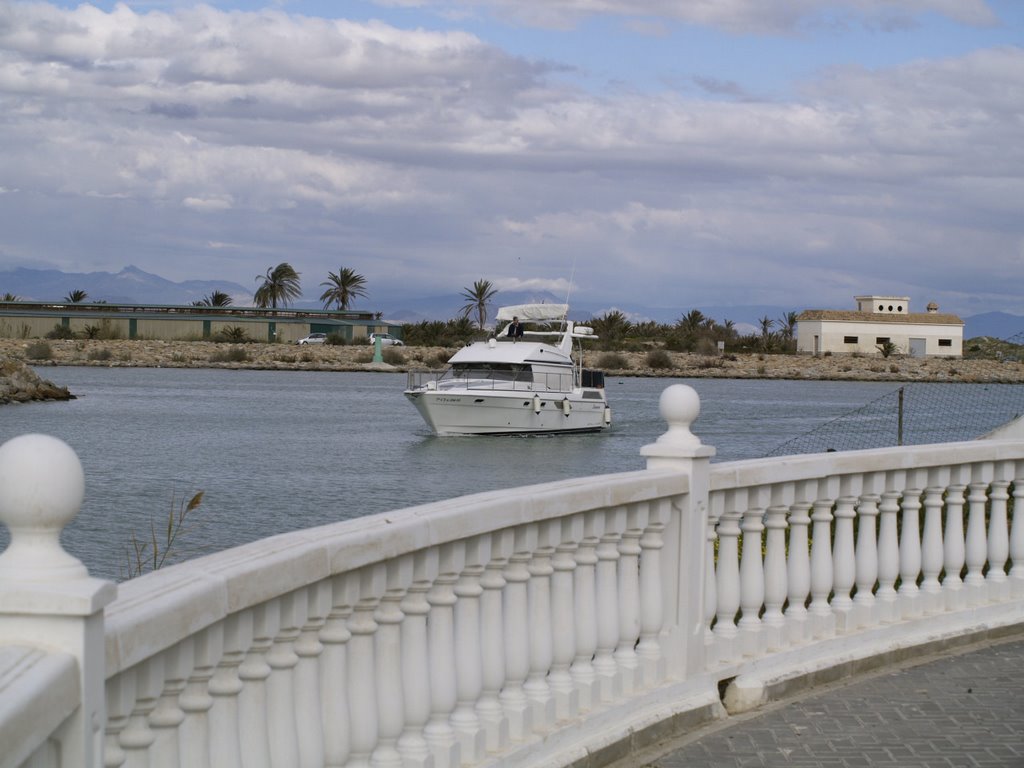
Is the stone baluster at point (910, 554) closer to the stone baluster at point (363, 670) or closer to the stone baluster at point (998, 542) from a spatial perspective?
the stone baluster at point (998, 542)

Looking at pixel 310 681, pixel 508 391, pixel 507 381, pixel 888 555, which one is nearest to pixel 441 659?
pixel 310 681

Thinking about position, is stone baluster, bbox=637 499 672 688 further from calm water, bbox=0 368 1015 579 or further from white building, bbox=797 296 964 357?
white building, bbox=797 296 964 357

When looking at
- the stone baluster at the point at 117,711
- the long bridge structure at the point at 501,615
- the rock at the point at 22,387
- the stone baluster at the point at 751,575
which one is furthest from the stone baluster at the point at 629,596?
the rock at the point at 22,387

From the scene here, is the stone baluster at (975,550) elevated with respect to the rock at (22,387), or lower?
elevated

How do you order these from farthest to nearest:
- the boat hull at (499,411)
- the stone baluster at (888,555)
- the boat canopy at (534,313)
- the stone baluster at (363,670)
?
the boat canopy at (534,313) < the boat hull at (499,411) < the stone baluster at (888,555) < the stone baluster at (363,670)

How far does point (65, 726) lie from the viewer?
8.71ft

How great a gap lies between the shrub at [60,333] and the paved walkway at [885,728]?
13207cm

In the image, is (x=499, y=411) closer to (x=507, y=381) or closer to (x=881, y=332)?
(x=507, y=381)

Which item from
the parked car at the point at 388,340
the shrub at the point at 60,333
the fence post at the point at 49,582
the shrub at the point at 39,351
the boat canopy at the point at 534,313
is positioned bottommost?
the shrub at the point at 39,351

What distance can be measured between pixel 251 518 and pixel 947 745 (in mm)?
27408

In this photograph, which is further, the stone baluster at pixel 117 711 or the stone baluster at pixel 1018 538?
the stone baluster at pixel 1018 538

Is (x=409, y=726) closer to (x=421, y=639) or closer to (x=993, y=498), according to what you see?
(x=421, y=639)

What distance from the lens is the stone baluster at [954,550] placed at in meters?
7.52

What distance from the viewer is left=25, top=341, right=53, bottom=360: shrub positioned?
121 m
